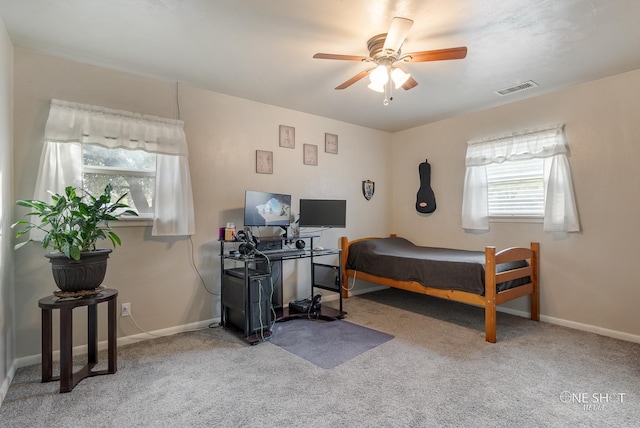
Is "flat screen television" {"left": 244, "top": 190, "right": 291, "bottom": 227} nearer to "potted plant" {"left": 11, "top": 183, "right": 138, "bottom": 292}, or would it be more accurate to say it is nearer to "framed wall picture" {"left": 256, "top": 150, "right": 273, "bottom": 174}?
"framed wall picture" {"left": 256, "top": 150, "right": 273, "bottom": 174}

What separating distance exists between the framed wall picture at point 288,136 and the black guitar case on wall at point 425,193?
186 cm

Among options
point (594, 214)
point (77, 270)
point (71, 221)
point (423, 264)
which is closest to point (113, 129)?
point (71, 221)

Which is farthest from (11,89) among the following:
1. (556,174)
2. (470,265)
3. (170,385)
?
(556,174)

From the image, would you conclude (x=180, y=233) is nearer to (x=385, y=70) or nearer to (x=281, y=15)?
(x=281, y=15)

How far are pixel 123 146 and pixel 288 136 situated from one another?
174 cm

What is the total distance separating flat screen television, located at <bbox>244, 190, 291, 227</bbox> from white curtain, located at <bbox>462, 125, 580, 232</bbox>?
2.21 metres

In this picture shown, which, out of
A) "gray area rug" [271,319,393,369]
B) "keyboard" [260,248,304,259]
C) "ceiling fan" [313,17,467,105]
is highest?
"ceiling fan" [313,17,467,105]

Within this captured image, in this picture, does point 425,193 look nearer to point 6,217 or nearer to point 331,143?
point 331,143

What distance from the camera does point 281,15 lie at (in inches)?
81.7

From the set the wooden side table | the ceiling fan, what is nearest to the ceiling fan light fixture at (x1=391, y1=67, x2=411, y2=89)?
the ceiling fan

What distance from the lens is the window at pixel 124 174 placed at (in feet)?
8.96

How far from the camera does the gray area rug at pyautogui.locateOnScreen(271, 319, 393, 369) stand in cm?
255

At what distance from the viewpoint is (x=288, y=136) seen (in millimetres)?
3891

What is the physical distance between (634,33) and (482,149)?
1.72 meters
